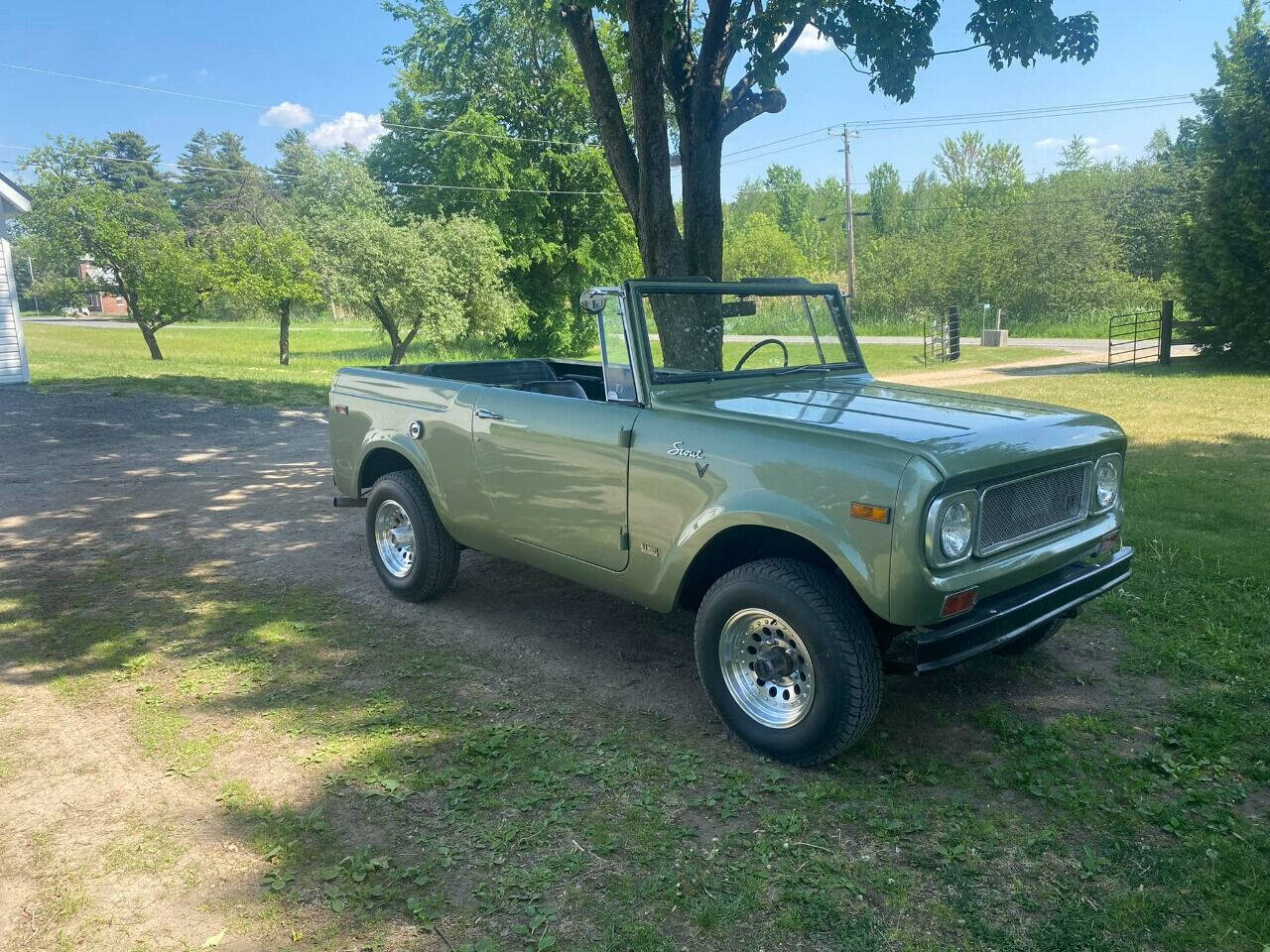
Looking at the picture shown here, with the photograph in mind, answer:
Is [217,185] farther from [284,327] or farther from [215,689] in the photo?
[215,689]

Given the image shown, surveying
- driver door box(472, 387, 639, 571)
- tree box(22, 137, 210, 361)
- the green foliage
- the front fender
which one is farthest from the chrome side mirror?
the green foliage

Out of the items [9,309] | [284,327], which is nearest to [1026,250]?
[284,327]

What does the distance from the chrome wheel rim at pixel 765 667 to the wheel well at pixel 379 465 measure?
2.67 m

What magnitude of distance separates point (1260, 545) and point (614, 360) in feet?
15.9

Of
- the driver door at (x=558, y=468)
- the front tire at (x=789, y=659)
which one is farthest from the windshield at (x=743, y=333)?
the front tire at (x=789, y=659)

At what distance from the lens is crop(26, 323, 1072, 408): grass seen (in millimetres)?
16672

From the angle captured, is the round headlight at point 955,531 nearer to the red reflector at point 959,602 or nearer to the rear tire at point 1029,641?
the red reflector at point 959,602

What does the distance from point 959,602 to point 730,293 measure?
226 centimetres

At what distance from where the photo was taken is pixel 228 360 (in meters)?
27.9

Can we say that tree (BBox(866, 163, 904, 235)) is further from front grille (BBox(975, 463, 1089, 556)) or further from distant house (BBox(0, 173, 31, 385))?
front grille (BBox(975, 463, 1089, 556))

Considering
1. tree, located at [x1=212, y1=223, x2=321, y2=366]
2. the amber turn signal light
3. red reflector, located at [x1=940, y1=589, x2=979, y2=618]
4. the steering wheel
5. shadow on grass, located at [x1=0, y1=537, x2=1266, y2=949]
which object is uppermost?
tree, located at [x1=212, y1=223, x2=321, y2=366]

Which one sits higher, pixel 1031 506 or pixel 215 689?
pixel 1031 506

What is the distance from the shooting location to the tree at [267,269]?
25.9 metres

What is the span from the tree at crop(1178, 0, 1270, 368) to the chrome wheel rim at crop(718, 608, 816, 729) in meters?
19.8
